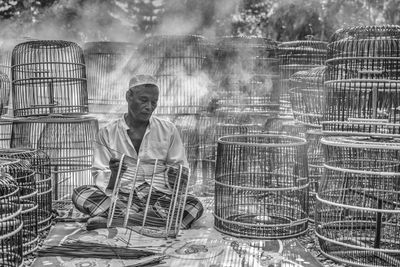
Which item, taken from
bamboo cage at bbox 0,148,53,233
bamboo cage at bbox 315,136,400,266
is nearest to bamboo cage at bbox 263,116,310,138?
bamboo cage at bbox 315,136,400,266

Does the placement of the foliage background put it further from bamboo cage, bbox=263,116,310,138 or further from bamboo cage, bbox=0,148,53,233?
bamboo cage, bbox=0,148,53,233

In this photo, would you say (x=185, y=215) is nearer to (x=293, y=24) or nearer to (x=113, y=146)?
(x=113, y=146)

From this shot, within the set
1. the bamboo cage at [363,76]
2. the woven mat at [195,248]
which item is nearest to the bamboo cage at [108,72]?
the woven mat at [195,248]

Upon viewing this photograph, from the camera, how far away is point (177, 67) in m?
6.57

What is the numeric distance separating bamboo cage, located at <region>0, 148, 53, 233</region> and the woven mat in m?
0.13

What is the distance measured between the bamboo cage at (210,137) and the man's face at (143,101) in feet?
5.93

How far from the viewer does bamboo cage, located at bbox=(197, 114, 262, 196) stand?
6.63 m

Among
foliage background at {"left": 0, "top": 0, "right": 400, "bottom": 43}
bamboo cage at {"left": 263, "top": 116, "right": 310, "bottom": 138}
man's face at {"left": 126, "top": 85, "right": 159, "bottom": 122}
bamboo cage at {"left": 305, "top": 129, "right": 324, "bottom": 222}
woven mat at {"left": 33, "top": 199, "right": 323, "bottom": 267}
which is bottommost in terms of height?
woven mat at {"left": 33, "top": 199, "right": 323, "bottom": 267}

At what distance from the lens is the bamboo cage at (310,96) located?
562 cm

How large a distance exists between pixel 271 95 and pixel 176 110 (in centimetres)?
139

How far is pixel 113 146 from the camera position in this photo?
501 centimetres

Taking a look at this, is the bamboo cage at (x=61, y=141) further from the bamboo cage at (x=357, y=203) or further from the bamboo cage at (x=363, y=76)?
the bamboo cage at (x=363, y=76)

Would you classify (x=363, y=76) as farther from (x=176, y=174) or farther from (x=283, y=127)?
(x=283, y=127)

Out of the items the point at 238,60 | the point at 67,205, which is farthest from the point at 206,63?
the point at 67,205
